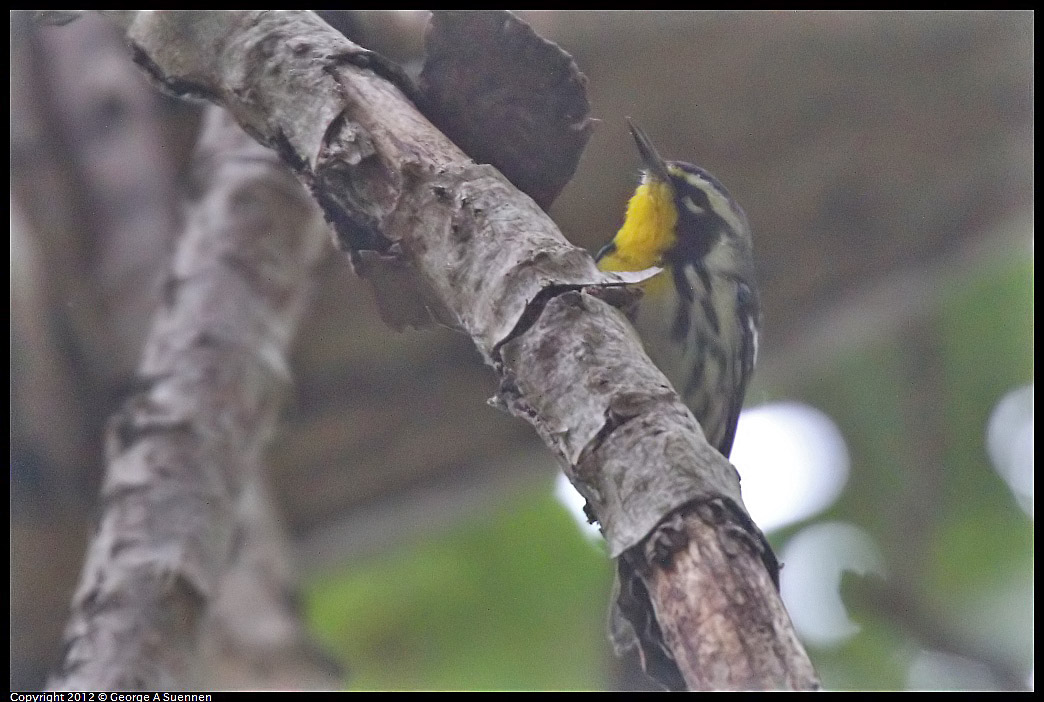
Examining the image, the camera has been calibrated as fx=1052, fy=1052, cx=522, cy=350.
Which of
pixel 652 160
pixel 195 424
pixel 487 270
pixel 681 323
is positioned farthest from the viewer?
pixel 681 323

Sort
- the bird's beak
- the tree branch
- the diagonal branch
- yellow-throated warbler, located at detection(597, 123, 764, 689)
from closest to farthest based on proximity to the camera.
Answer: the diagonal branch
the tree branch
the bird's beak
yellow-throated warbler, located at detection(597, 123, 764, 689)

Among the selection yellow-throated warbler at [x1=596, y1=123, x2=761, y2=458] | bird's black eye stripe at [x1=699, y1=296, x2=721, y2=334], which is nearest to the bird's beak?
yellow-throated warbler at [x1=596, y1=123, x2=761, y2=458]

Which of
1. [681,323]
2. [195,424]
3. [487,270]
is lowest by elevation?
[195,424]

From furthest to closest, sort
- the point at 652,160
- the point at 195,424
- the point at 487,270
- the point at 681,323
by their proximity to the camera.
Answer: the point at 681,323, the point at 652,160, the point at 195,424, the point at 487,270

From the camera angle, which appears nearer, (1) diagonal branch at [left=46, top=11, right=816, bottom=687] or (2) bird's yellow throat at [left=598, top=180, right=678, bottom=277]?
(1) diagonal branch at [left=46, top=11, right=816, bottom=687]

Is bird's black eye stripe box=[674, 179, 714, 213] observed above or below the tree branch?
above

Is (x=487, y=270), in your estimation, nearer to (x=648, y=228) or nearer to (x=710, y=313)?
(x=648, y=228)

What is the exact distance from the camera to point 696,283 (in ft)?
8.13

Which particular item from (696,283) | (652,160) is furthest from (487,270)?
(696,283)

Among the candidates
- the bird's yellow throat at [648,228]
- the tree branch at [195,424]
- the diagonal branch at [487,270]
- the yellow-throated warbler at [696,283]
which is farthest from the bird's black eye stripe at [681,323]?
the diagonal branch at [487,270]

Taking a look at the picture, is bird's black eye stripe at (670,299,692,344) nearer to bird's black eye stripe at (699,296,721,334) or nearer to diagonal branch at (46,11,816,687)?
bird's black eye stripe at (699,296,721,334)

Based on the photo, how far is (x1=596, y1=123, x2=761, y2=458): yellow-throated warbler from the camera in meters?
2.41

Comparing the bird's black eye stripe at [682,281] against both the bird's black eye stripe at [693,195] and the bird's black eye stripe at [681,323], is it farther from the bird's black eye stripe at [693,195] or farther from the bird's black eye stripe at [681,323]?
the bird's black eye stripe at [693,195]

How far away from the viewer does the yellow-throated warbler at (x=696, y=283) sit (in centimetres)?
241
